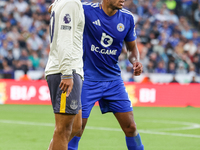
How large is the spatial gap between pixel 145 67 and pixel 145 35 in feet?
8.79

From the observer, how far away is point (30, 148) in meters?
6.63

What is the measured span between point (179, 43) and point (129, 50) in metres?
15.1

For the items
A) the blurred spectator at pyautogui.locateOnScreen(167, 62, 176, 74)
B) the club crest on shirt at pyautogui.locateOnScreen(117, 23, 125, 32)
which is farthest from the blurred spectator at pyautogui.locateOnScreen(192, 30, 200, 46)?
the club crest on shirt at pyautogui.locateOnScreen(117, 23, 125, 32)

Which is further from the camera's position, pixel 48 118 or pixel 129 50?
pixel 48 118

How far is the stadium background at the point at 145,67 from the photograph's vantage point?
36.0ft

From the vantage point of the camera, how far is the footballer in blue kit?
512 cm

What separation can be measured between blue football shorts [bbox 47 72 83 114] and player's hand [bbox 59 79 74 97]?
0.09m

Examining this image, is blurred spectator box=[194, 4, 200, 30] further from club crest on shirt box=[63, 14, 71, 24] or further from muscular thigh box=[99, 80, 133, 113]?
club crest on shirt box=[63, 14, 71, 24]

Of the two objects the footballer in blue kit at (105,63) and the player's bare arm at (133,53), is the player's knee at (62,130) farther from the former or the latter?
the player's bare arm at (133,53)

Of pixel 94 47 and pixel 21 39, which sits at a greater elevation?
pixel 94 47

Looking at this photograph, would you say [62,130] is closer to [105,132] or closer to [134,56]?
[134,56]

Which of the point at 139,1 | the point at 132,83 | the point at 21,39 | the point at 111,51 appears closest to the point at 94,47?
the point at 111,51

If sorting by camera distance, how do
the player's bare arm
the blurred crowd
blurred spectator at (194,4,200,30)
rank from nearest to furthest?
the player's bare arm → the blurred crowd → blurred spectator at (194,4,200,30)

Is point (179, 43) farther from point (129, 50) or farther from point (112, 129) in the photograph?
point (129, 50)
